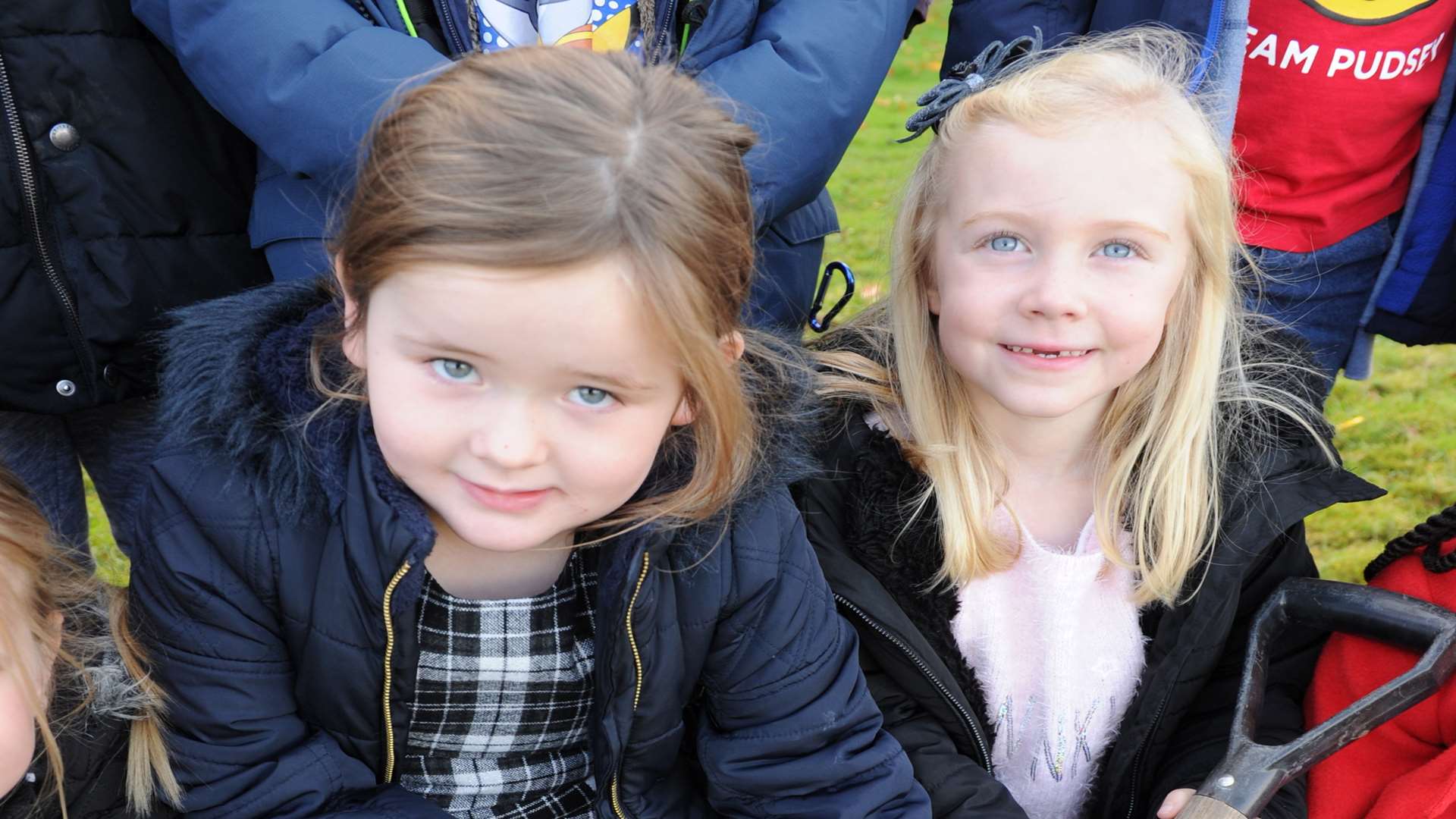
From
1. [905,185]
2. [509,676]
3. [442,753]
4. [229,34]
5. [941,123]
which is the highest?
[229,34]

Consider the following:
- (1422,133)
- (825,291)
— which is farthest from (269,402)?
(1422,133)

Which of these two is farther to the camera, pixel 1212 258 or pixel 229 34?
pixel 1212 258

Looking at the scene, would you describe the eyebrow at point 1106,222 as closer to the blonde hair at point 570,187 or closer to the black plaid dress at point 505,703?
the blonde hair at point 570,187

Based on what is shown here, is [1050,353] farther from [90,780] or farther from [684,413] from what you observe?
[90,780]

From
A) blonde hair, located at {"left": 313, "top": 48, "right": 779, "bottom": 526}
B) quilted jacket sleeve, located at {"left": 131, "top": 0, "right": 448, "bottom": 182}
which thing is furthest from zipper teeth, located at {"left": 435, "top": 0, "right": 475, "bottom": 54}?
blonde hair, located at {"left": 313, "top": 48, "right": 779, "bottom": 526}

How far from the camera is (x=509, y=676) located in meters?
1.74

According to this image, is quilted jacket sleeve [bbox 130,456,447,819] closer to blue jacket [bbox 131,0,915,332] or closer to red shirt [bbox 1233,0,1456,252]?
blue jacket [bbox 131,0,915,332]

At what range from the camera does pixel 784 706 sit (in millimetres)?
1729

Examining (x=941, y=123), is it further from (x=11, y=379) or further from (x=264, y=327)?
(x=11, y=379)

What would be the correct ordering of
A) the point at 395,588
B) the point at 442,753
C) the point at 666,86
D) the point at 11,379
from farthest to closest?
1. the point at 11,379
2. the point at 442,753
3. the point at 395,588
4. the point at 666,86

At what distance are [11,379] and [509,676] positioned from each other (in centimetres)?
88

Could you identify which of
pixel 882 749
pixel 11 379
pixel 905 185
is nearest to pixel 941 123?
pixel 905 185

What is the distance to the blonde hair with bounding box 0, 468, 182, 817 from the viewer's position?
150 cm

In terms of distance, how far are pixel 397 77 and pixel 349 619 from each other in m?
0.70
